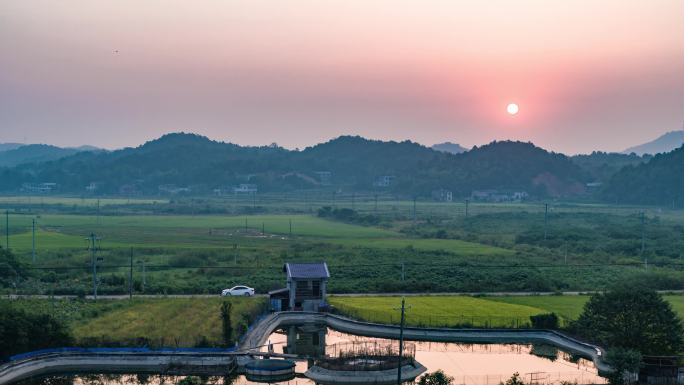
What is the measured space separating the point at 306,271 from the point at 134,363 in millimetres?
12571

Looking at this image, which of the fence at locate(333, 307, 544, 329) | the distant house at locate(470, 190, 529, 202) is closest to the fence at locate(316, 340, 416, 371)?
the fence at locate(333, 307, 544, 329)

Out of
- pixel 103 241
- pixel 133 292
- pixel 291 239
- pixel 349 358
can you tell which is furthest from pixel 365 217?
pixel 349 358

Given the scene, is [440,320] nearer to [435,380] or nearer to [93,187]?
[435,380]

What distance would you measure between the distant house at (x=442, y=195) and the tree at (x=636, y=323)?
133271mm

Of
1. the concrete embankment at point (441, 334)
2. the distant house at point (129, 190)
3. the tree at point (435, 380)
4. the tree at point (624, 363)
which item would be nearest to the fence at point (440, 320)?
the concrete embankment at point (441, 334)

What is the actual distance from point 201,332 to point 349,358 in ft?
26.0

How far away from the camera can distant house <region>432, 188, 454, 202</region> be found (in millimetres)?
166250

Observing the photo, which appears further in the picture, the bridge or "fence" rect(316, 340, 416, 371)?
the bridge

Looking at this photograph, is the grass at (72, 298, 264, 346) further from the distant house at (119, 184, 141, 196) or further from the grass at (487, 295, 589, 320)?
the distant house at (119, 184, 141, 196)

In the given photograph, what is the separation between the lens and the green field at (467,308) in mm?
37281

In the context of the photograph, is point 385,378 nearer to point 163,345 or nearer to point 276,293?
point 163,345

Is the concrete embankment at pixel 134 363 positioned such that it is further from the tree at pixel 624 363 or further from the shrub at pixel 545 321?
the shrub at pixel 545 321

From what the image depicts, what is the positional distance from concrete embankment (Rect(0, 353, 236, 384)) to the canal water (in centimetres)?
55

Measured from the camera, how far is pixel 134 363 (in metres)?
29.8
